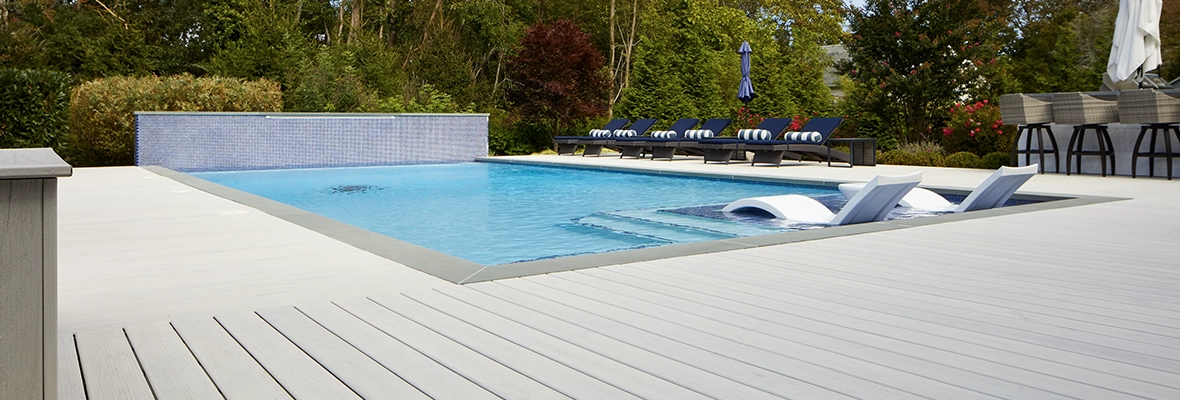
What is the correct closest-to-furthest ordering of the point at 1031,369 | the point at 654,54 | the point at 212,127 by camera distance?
1. the point at 1031,369
2. the point at 212,127
3. the point at 654,54

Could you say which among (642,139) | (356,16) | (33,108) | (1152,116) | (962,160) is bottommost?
(962,160)

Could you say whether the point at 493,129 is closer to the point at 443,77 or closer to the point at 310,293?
the point at 443,77

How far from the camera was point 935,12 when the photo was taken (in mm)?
15156

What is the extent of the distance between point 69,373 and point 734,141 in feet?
40.0

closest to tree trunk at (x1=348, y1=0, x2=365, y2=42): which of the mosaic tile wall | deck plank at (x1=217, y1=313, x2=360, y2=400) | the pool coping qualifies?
the mosaic tile wall

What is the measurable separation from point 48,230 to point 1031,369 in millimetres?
2201

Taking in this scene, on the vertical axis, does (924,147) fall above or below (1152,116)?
below

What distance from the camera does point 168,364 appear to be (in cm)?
236

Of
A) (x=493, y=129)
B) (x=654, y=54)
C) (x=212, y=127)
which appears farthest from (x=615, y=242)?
(x=654, y=54)

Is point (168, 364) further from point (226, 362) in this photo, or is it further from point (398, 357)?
point (398, 357)

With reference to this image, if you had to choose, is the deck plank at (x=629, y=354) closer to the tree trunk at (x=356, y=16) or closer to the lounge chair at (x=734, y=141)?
the lounge chair at (x=734, y=141)

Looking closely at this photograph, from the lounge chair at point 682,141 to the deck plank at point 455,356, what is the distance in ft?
39.5

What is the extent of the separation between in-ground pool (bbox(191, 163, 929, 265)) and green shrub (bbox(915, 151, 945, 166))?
3.87 m

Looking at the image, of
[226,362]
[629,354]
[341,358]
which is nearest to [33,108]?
[226,362]
